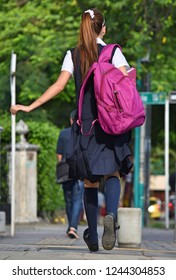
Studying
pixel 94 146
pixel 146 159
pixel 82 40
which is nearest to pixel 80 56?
pixel 82 40

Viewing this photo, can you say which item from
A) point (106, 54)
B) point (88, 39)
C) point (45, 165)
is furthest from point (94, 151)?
point (45, 165)

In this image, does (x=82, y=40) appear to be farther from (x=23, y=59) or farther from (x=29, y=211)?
(x=23, y=59)

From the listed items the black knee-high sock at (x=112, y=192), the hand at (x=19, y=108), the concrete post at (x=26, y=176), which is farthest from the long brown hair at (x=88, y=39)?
the concrete post at (x=26, y=176)

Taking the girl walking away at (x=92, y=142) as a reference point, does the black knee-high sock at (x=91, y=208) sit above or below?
below

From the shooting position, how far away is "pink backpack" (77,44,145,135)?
9.32 meters

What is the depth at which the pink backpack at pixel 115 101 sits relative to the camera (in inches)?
367

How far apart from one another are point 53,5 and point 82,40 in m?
17.1

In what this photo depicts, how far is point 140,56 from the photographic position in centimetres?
2195

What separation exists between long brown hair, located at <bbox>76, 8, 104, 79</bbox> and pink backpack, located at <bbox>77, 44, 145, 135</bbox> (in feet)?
0.60

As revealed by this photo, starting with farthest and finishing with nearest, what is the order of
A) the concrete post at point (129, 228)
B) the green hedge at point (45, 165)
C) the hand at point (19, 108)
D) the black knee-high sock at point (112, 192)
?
1. the green hedge at point (45, 165)
2. the concrete post at point (129, 228)
3. the black knee-high sock at point (112, 192)
4. the hand at point (19, 108)

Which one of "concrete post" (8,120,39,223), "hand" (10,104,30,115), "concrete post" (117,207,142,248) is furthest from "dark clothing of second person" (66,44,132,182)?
"concrete post" (8,120,39,223)

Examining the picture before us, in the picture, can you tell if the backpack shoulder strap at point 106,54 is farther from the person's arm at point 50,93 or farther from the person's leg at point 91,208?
the person's leg at point 91,208

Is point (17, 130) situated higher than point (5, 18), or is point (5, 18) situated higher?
point (5, 18)

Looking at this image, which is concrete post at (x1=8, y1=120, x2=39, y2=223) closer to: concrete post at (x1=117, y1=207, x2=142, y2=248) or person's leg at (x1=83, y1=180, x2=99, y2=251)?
concrete post at (x1=117, y1=207, x2=142, y2=248)
